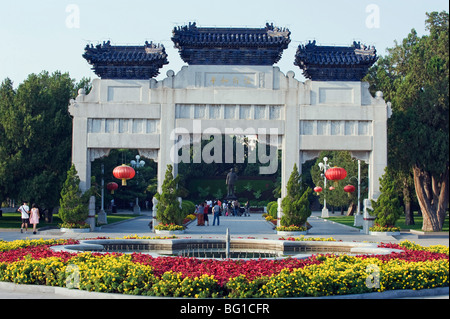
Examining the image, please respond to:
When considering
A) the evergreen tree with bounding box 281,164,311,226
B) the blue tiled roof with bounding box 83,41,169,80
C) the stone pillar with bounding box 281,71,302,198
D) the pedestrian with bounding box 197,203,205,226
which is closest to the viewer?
the evergreen tree with bounding box 281,164,311,226

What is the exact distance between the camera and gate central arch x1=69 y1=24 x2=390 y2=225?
933 inches

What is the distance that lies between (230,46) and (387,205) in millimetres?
9047

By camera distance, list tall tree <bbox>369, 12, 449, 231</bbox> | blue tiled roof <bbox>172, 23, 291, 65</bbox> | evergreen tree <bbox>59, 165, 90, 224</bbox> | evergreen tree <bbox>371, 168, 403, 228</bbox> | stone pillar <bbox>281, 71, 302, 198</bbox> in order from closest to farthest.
→ evergreen tree <bbox>371, 168, 403, 228</bbox> → evergreen tree <bbox>59, 165, 90, 224</bbox> → stone pillar <bbox>281, 71, 302, 198</bbox> → blue tiled roof <bbox>172, 23, 291, 65</bbox> → tall tree <bbox>369, 12, 449, 231</bbox>

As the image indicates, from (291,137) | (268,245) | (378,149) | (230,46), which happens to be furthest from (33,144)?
(378,149)

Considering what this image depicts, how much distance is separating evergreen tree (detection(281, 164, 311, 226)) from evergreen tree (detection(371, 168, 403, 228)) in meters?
2.81

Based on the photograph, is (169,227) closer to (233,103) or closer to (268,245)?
(233,103)

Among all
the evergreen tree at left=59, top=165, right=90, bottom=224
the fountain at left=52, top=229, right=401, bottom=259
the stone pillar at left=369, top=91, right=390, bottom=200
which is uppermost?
the stone pillar at left=369, top=91, right=390, bottom=200

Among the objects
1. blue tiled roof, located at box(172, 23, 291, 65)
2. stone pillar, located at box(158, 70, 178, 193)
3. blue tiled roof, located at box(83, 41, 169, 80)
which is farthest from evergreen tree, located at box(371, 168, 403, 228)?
blue tiled roof, located at box(83, 41, 169, 80)

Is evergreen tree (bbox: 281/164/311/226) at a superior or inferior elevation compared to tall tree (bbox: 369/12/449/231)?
inferior

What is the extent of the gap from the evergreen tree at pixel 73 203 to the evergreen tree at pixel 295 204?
799 centimetres

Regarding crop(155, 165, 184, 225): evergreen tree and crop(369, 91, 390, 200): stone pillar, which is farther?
crop(369, 91, 390, 200): stone pillar

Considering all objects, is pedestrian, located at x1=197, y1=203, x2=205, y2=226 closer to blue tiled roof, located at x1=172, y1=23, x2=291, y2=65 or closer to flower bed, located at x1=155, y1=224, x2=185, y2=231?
flower bed, located at x1=155, y1=224, x2=185, y2=231

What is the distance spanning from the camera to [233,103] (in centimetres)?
2367
